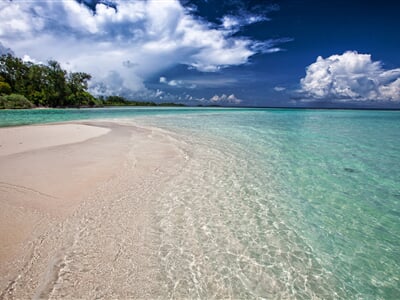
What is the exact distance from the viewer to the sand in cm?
260

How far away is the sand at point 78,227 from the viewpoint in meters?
2.60

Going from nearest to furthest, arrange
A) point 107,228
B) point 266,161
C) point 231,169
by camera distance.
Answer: point 107,228 → point 231,169 → point 266,161

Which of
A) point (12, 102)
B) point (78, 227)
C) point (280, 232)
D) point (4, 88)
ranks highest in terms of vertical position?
point (4, 88)

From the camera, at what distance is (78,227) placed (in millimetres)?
3684

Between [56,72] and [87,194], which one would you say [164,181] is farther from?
[56,72]

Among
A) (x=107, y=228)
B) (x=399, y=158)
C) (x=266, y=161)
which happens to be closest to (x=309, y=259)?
(x=107, y=228)

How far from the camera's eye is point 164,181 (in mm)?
5953

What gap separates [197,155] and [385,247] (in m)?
6.55

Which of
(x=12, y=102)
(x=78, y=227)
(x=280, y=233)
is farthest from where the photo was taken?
(x=12, y=102)

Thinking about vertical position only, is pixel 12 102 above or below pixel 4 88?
below

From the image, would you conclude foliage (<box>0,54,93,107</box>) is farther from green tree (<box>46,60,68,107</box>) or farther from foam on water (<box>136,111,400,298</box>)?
foam on water (<box>136,111,400,298</box>)

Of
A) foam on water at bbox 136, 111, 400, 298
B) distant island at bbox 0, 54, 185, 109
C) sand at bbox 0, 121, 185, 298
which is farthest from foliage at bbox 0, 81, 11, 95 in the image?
foam on water at bbox 136, 111, 400, 298

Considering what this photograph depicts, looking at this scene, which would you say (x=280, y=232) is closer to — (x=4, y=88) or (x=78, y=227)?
(x=78, y=227)

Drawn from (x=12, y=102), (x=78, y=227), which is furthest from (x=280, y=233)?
(x=12, y=102)
